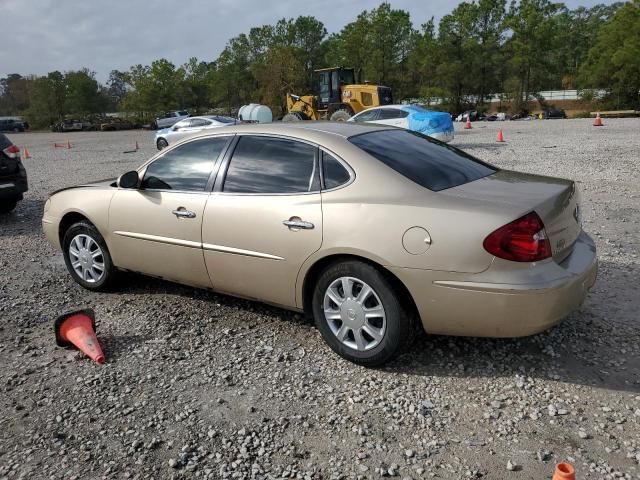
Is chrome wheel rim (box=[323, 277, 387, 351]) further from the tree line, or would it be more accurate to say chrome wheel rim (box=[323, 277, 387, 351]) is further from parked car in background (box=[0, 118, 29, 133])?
parked car in background (box=[0, 118, 29, 133])

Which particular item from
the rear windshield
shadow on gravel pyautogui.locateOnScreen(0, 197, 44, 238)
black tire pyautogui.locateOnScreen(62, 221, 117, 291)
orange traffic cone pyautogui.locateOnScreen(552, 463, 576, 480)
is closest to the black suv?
shadow on gravel pyautogui.locateOnScreen(0, 197, 44, 238)

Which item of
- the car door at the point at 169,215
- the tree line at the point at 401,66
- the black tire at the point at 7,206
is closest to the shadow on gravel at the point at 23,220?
the black tire at the point at 7,206

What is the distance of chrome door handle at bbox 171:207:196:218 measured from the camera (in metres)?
4.22

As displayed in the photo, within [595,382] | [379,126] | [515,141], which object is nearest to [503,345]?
[595,382]

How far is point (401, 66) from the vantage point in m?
61.3

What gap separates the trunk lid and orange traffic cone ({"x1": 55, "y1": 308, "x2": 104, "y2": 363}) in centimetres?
275

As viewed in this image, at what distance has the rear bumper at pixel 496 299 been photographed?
3.06m

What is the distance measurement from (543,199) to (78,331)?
3359mm

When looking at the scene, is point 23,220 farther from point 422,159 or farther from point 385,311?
point 385,311

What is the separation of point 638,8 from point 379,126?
57343 millimetres

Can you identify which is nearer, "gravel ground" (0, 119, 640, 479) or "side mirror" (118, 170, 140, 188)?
"gravel ground" (0, 119, 640, 479)

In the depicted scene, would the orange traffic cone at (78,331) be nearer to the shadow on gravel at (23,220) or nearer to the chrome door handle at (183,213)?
the chrome door handle at (183,213)

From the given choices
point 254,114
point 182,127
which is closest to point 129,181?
point 182,127

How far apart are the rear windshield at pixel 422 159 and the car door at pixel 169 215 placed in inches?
48.2
